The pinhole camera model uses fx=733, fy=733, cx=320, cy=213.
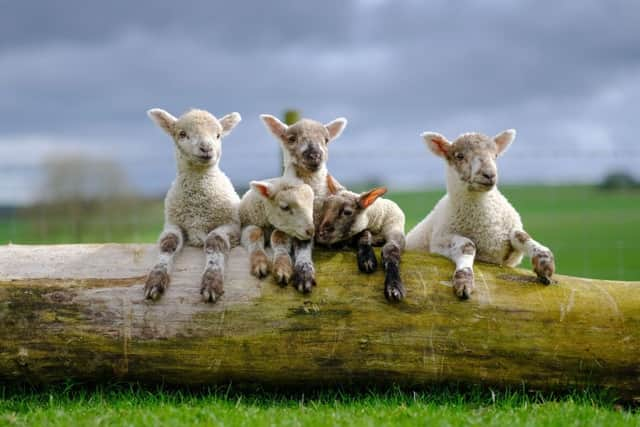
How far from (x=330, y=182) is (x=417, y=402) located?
220 cm

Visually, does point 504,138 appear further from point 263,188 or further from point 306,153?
point 263,188

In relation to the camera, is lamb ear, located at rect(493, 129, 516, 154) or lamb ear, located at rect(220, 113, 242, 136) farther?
lamb ear, located at rect(220, 113, 242, 136)

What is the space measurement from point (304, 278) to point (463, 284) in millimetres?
1341

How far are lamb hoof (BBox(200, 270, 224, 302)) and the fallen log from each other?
0.27ft

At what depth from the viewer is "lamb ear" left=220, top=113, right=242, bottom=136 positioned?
7.40 m

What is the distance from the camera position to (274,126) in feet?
23.6

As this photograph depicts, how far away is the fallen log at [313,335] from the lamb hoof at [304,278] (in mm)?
78

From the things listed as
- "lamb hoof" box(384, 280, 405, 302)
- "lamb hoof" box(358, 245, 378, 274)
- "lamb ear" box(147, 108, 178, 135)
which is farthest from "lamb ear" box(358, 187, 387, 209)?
"lamb ear" box(147, 108, 178, 135)

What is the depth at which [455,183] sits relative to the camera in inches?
270

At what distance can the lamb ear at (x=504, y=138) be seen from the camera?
6824 millimetres

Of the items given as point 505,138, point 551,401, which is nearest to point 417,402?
point 551,401

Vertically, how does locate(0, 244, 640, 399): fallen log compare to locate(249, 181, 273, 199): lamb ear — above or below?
below

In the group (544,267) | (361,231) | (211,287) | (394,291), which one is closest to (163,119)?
(211,287)

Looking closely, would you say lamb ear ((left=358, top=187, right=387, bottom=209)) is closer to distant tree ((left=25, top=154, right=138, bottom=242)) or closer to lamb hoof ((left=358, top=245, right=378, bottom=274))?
lamb hoof ((left=358, top=245, right=378, bottom=274))
